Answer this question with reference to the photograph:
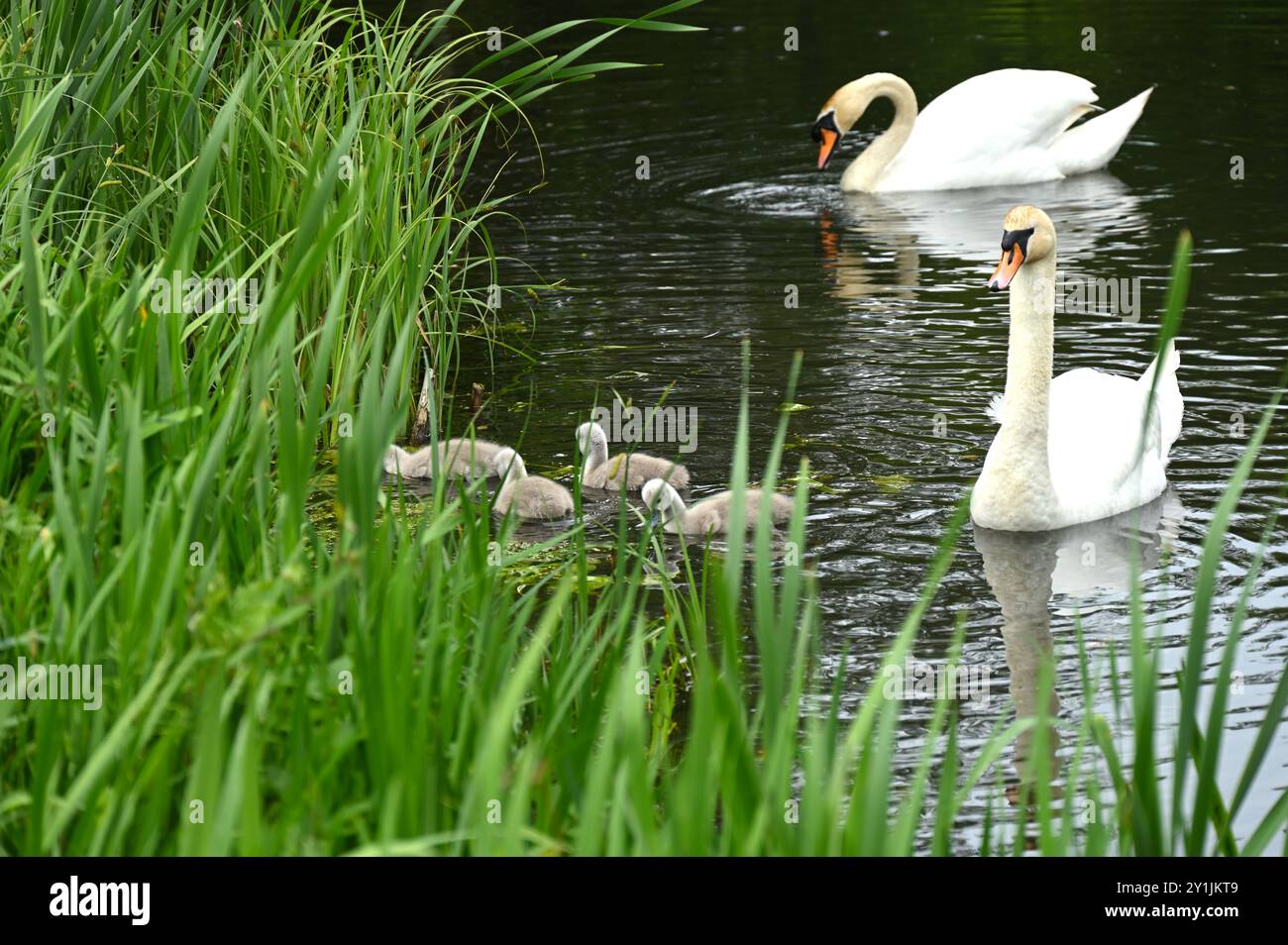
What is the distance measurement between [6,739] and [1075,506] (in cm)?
405

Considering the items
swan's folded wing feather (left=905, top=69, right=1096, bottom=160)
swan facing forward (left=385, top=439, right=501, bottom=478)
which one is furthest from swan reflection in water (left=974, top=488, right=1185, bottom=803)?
swan's folded wing feather (left=905, top=69, right=1096, bottom=160)

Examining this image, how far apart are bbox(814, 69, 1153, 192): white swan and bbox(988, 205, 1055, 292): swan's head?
20.1 ft

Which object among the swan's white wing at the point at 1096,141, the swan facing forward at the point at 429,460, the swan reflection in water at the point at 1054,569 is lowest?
the swan reflection in water at the point at 1054,569

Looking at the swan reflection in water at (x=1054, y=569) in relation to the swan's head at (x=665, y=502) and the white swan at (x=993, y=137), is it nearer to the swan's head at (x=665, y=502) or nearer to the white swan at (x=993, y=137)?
the swan's head at (x=665, y=502)

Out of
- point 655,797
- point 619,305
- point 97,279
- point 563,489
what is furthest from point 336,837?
point 619,305

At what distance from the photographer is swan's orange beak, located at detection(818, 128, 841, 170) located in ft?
41.9

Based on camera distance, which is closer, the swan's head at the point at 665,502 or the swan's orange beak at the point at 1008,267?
the swan's head at the point at 665,502

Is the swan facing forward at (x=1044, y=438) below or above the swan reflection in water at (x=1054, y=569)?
above

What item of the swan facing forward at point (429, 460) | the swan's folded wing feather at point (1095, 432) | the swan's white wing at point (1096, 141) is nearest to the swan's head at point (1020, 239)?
the swan's folded wing feather at point (1095, 432)

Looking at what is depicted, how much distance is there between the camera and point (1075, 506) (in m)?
6.56

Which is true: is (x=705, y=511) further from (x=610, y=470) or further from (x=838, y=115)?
(x=838, y=115)

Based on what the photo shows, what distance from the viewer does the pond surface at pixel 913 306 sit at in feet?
19.3

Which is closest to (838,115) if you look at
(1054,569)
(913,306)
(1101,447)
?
(913,306)

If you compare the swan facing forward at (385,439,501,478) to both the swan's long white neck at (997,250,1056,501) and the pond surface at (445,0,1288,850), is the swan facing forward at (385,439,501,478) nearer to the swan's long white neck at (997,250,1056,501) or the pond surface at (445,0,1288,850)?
the pond surface at (445,0,1288,850)
